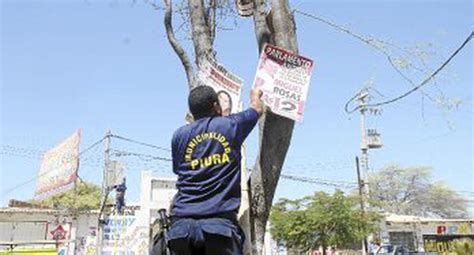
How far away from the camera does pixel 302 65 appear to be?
3.84m

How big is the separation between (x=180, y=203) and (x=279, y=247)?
76.5ft

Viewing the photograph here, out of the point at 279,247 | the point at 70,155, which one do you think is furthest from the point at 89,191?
the point at 279,247

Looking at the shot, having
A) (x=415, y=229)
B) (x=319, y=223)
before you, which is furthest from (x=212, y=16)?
(x=415, y=229)

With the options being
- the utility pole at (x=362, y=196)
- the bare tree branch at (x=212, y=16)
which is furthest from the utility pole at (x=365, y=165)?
the bare tree branch at (x=212, y=16)

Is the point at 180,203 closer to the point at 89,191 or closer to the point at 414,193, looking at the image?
the point at 89,191

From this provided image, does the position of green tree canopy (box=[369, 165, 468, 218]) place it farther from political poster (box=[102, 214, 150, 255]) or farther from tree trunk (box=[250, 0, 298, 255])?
tree trunk (box=[250, 0, 298, 255])

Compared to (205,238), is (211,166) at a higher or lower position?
higher

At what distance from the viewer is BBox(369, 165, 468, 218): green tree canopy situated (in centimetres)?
5431

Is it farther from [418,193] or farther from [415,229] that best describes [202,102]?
[418,193]

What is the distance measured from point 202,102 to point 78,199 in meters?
30.3

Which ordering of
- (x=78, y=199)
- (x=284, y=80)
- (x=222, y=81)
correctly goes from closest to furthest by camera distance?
(x=284, y=80) < (x=222, y=81) < (x=78, y=199)

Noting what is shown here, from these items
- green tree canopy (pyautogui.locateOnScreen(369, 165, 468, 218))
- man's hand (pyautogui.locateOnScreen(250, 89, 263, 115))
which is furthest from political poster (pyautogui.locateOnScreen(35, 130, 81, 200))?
green tree canopy (pyautogui.locateOnScreen(369, 165, 468, 218))

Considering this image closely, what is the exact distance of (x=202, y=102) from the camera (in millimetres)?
3135

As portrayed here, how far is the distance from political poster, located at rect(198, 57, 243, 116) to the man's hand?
38 centimetres
